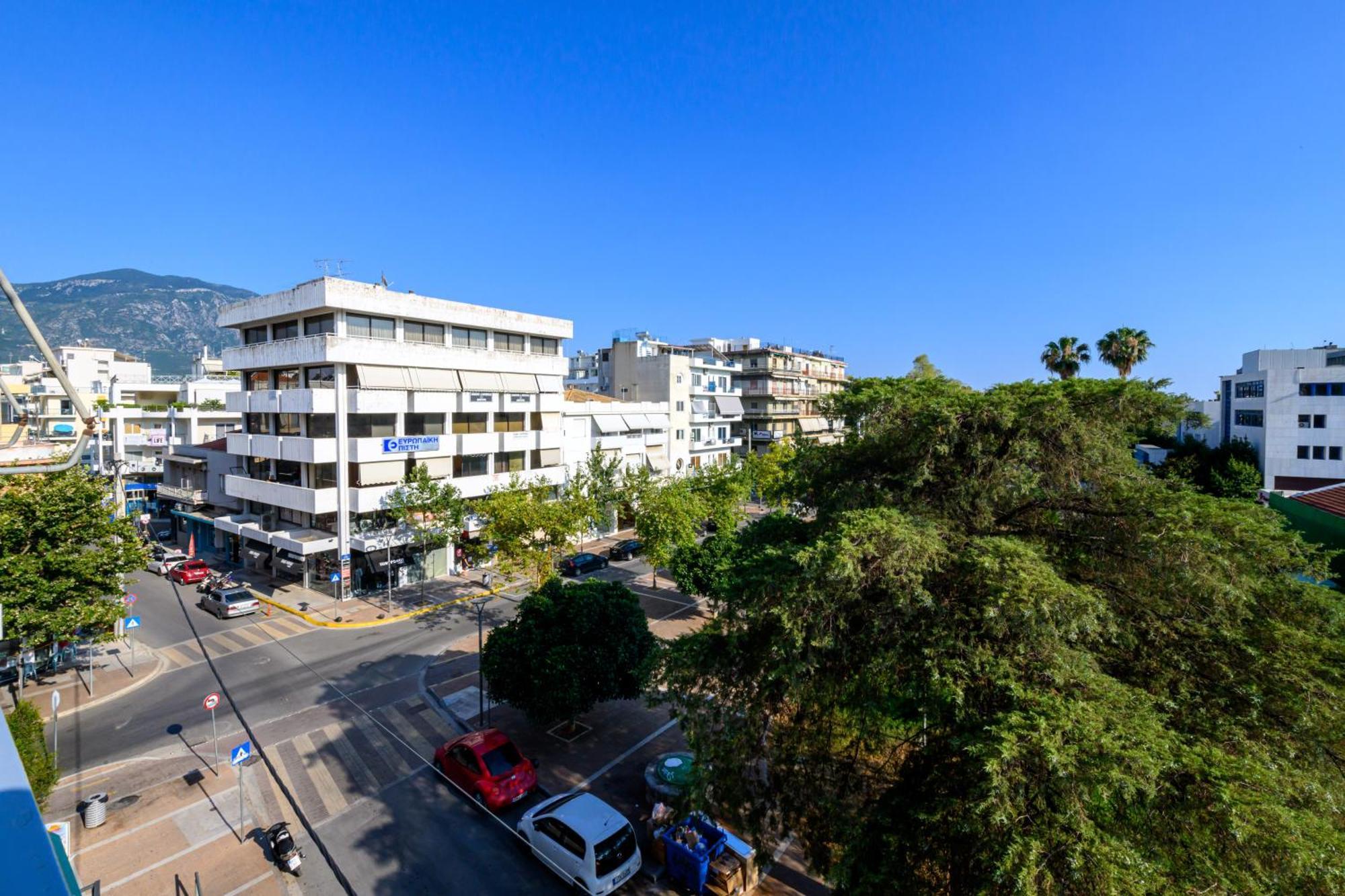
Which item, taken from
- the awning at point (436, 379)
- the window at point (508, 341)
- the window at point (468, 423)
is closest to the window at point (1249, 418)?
the window at point (508, 341)

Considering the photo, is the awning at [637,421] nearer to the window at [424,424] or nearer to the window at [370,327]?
the window at [424,424]

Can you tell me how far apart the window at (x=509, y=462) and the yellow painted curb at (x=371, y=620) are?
771 cm

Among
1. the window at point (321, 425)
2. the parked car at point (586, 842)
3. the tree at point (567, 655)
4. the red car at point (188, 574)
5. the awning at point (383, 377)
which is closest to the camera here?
the parked car at point (586, 842)

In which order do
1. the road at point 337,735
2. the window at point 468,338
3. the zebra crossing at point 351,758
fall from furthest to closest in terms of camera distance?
1. the window at point 468,338
2. the zebra crossing at point 351,758
3. the road at point 337,735

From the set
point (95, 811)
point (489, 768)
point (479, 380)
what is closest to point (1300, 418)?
point (479, 380)

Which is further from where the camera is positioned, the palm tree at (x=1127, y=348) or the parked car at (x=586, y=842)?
the palm tree at (x=1127, y=348)

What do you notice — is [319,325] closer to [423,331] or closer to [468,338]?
[423,331]

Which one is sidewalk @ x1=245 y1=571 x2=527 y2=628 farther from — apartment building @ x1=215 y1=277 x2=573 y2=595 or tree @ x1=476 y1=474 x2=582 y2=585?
tree @ x1=476 y1=474 x2=582 y2=585

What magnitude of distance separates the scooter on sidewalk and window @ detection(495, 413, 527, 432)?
2523 centimetres

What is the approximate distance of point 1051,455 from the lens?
12.1 metres

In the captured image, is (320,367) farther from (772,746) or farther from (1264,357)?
(1264,357)

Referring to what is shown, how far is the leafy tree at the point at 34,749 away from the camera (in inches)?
492

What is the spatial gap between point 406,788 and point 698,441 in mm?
46274

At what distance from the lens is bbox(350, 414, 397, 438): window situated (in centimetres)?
3081
